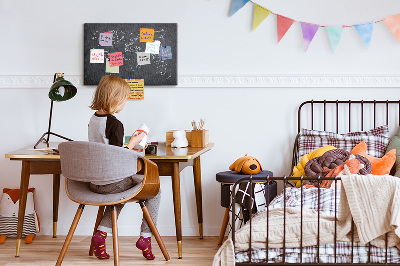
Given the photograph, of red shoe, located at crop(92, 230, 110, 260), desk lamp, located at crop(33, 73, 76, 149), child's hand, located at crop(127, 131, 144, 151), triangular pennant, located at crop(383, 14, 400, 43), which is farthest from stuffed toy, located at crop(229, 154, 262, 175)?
triangular pennant, located at crop(383, 14, 400, 43)

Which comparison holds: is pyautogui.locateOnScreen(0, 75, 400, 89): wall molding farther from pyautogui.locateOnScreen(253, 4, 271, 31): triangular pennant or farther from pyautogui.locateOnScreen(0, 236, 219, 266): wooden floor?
pyautogui.locateOnScreen(0, 236, 219, 266): wooden floor

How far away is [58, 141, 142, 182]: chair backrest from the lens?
260 centimetres

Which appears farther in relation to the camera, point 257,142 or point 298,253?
point 257,142

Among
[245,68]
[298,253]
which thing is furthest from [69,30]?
[298,253]

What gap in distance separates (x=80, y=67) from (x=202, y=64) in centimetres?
86

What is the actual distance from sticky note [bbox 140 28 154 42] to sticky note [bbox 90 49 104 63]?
0.97 feet

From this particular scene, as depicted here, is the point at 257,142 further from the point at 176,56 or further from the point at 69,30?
the point at 69,30

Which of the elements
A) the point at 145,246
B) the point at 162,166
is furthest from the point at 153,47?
the point at 145,246

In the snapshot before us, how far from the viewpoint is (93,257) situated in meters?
3.15

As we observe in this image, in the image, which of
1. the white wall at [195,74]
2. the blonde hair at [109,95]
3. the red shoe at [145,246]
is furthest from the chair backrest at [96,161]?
the white wall at [195,74]

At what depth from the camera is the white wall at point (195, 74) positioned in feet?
12.1

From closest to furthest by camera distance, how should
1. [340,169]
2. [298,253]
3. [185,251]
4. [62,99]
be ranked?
[298,253]
[340,169]
[185,251]
[62,99]

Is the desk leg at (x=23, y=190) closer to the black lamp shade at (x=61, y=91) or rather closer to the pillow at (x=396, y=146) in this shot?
the black lamp shade at (x=61, y=91)

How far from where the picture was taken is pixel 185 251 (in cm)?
329
